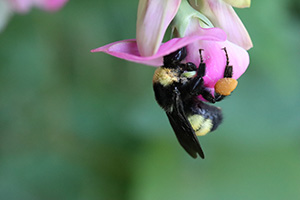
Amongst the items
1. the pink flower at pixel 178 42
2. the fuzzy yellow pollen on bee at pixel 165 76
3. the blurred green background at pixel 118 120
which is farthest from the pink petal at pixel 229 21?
the blurred green background at pixel 118 120

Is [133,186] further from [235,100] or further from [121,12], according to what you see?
[121,12]

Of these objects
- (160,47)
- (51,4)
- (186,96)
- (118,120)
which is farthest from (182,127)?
(118,120)

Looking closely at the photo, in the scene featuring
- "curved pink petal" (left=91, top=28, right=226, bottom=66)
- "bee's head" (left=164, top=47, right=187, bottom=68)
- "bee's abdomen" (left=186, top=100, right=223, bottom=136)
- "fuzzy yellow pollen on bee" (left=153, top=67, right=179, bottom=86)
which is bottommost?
"bee's abdomen" (left=186, top=100, right=223, bottom=136)

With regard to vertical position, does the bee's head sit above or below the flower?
below

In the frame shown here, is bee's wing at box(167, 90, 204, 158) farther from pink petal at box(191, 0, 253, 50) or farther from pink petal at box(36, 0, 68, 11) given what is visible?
pink petal at box(36, 0, 68, 11)

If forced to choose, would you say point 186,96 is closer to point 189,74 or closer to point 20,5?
point 189,74

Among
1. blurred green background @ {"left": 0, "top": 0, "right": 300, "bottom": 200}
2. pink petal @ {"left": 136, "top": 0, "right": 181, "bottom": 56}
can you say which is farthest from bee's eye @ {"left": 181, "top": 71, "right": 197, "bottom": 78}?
blurred green background @ {"left": 0, "top": 0, "right": 300, "bottom": 200}

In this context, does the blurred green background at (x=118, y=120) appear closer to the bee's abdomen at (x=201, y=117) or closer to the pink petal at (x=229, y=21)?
the bee's abdomen at (x=201, y=117)
